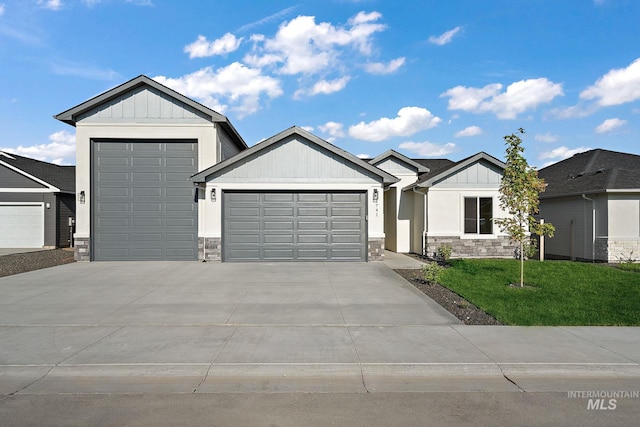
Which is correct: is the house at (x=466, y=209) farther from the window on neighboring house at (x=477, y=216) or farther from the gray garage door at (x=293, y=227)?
the gray garage door at (x=293, y=227)

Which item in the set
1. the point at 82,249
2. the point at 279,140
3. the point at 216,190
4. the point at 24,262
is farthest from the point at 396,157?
the point at 24,262

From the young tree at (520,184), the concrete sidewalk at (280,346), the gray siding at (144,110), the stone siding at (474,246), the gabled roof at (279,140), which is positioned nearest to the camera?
the concrete sidewalk at (280,346)

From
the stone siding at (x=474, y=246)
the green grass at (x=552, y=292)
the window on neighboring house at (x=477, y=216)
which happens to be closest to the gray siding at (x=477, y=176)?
the window on neighboring house at (x=477, y=216)

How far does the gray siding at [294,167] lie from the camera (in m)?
Answer: 14.7

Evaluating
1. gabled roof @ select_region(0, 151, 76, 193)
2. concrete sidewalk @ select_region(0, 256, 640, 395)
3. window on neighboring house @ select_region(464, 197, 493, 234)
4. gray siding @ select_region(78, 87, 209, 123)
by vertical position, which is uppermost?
gray siding @ select_region(78, 87, 209, 123)

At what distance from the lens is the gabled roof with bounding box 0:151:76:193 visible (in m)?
21.6

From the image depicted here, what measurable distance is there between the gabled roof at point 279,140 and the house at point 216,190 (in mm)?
38

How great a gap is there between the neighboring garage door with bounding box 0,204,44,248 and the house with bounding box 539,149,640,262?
25731mm

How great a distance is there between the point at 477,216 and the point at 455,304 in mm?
9333

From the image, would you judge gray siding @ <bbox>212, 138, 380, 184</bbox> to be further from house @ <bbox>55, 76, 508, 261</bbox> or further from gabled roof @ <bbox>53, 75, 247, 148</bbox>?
gabled roof @ <bbox>53, 75, 247, 148</bbox>

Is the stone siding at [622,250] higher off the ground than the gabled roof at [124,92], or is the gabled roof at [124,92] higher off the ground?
the gabled roof at [124,92]

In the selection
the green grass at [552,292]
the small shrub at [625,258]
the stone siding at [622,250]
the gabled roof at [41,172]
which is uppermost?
the gabled roof at [41,172]

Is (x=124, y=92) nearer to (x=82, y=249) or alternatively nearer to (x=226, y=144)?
(x=226, y=144)

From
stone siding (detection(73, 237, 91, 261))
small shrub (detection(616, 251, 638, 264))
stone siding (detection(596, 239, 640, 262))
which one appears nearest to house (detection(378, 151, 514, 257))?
stone siding (detection(596, 239, 640, 262))
